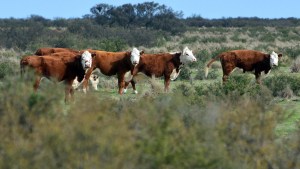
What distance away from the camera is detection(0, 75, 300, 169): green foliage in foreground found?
7.02 metres

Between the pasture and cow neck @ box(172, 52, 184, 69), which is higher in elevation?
the pasture

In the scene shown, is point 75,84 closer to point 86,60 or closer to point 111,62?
point 86,60

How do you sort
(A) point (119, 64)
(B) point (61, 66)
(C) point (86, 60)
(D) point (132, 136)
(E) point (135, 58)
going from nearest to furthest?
1. (D) point (132, 136)
2. (B) point (61, 66)
3. (C) point (86, 60)
4. (E) point (135, 58)
5. (A) point (119, 64)

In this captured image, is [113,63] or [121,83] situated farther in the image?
[113,63]

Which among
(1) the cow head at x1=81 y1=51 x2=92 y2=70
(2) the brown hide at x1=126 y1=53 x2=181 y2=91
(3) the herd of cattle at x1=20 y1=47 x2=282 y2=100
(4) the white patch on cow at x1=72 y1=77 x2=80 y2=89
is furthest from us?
(2) the brown hide at x1=126 y1=53 x2=181 y2=91

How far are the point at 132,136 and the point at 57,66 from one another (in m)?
12.6

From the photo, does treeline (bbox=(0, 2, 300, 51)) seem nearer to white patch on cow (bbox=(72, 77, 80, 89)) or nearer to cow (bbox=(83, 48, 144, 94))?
cow (bbox=(83, 48, 144, 94))

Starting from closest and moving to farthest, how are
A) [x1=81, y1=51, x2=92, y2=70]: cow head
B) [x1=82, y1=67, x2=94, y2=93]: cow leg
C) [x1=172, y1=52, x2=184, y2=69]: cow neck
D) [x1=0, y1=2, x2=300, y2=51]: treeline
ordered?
1. [x1=81, y1=51, x2=92, y2=70]: cow head
2. [x1=82, y1=67, x2=94, y2=93]: cow leg
3. [x1=172, y1=52, x2=184, y2=69]: cow neck
4. [x1=0, y1=2, x2=300, y2=51]: treeline

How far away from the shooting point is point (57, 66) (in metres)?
19.8

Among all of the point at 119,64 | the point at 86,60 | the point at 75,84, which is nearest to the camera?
the point at 75,84

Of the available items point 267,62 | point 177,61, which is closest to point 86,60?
point 177,61

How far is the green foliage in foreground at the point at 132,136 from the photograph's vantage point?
702cm

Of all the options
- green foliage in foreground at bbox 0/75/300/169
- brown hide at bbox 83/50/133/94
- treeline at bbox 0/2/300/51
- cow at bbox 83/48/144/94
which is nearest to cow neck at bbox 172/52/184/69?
cow at bbox 83/48/144/94

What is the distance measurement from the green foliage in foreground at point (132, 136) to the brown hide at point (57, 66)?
10400 mm
